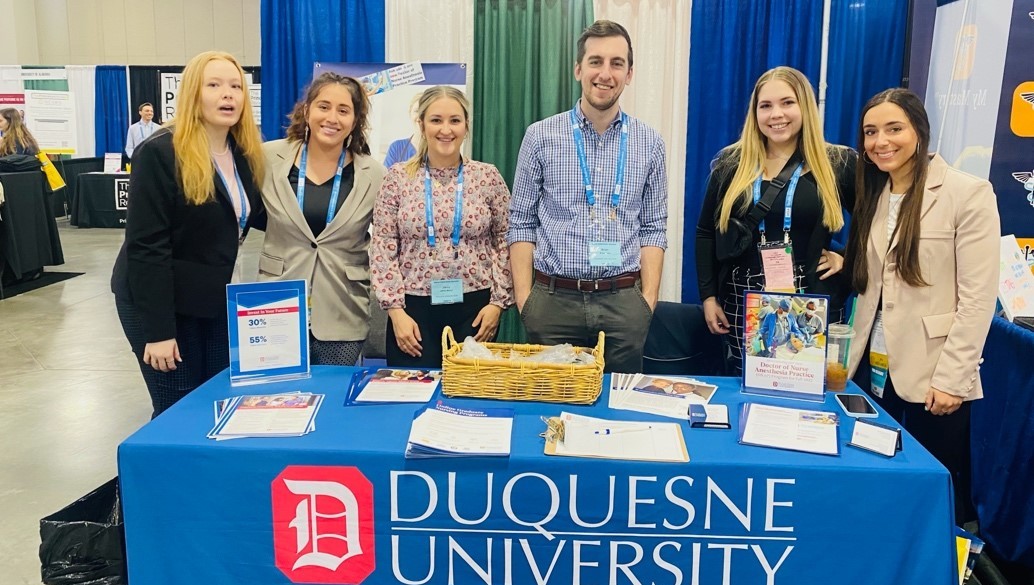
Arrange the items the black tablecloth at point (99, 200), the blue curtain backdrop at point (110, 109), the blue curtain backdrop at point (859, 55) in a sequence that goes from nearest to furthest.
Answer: the blue curtain backdrop at point (859, 55), the black tablecloth at point (99, 200), the blue curtain backdrop at point (110, 109)

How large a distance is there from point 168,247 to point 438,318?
30.6 inches

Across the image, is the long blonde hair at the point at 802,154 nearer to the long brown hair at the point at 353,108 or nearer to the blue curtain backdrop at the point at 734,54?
the long brown hair at the point at 353,108

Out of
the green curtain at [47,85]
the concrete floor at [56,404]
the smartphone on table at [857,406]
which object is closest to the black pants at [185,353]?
the concrete floor at [56,404]

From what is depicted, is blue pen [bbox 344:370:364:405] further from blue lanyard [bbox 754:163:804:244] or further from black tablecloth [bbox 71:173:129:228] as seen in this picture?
black tablecloth [bbox 71:173:129:228]

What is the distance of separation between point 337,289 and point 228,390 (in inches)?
19.1

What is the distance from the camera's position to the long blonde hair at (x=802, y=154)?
2129mm

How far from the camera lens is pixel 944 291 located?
6.33 ft

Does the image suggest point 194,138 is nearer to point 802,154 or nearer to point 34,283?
point 802,154

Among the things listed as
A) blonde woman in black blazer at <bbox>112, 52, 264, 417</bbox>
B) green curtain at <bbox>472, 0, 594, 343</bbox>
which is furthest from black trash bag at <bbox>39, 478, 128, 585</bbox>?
green curtain at <bbox>472, 0, 594, 343</bbox>

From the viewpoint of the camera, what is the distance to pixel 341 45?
4.01 metres

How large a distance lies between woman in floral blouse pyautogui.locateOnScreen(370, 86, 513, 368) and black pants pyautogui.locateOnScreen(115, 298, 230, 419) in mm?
489

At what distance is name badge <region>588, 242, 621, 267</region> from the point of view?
2215mm

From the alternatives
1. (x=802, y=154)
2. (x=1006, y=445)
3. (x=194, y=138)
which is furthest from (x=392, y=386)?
(x=1006, y=445)

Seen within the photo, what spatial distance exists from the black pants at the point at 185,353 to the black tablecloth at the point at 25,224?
16.8 ft
